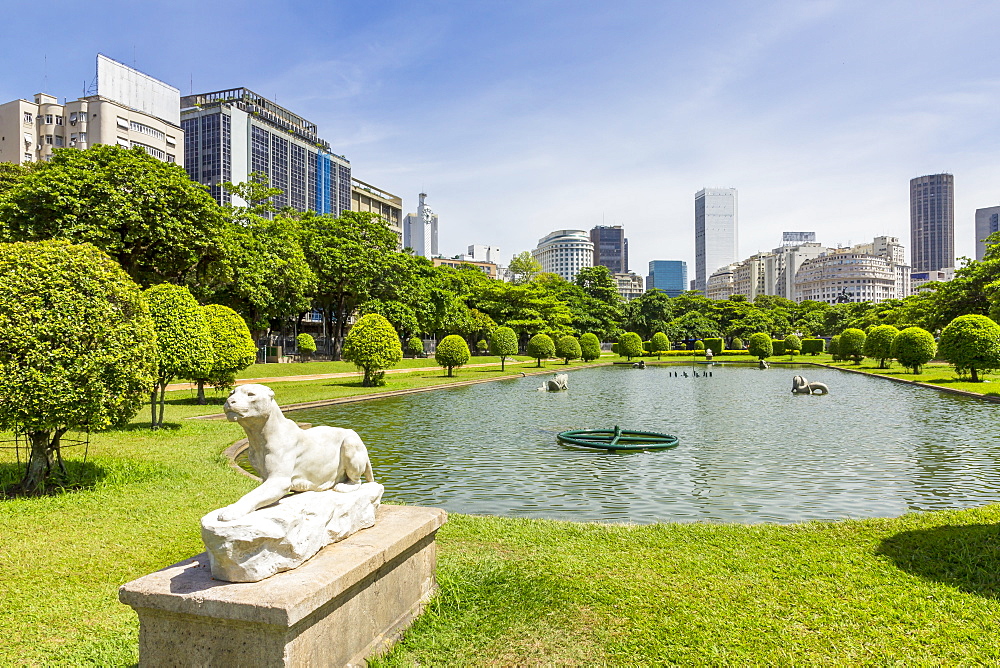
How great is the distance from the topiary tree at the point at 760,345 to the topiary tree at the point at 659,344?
26.1 ft

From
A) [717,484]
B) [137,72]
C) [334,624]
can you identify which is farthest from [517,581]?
[137,72]

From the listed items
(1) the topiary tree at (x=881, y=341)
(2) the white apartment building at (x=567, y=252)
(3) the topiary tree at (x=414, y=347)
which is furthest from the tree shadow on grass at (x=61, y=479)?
(2) the white apartment building at (x=567, y=252)

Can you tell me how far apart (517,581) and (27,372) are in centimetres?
536

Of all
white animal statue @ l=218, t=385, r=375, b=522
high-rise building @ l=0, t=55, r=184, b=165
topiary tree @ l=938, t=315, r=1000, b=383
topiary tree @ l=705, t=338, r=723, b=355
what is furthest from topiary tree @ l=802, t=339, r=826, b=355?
high-rise building @ l=0, t=55, r=184, b=165

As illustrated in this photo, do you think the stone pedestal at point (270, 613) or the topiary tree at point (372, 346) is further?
the topiary tree at point (372, 346)

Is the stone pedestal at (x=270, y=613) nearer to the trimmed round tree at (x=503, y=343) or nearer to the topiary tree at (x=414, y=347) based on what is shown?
the trimmed round tree at (x=503, y=343)

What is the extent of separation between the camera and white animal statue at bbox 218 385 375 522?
339 centimetres

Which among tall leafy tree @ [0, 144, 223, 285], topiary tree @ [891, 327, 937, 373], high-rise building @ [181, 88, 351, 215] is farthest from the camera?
high-rise building @ [181, 88, 351, 215]

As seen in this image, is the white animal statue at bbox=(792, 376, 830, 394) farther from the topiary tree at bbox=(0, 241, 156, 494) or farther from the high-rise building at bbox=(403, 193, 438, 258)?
the high-rise building at bbox=(403, 193, 438, 258)

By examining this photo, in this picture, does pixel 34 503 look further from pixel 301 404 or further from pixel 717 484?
pixel 301 404

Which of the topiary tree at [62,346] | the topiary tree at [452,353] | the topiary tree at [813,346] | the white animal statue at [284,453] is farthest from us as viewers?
the topiary tree at [813,346]

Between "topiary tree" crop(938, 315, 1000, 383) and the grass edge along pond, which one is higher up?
"topiary tree" crop(938, 315, 1000, 383)

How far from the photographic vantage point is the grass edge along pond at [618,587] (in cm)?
348

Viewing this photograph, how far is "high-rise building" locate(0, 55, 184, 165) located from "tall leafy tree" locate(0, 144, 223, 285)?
36550 millimetres
